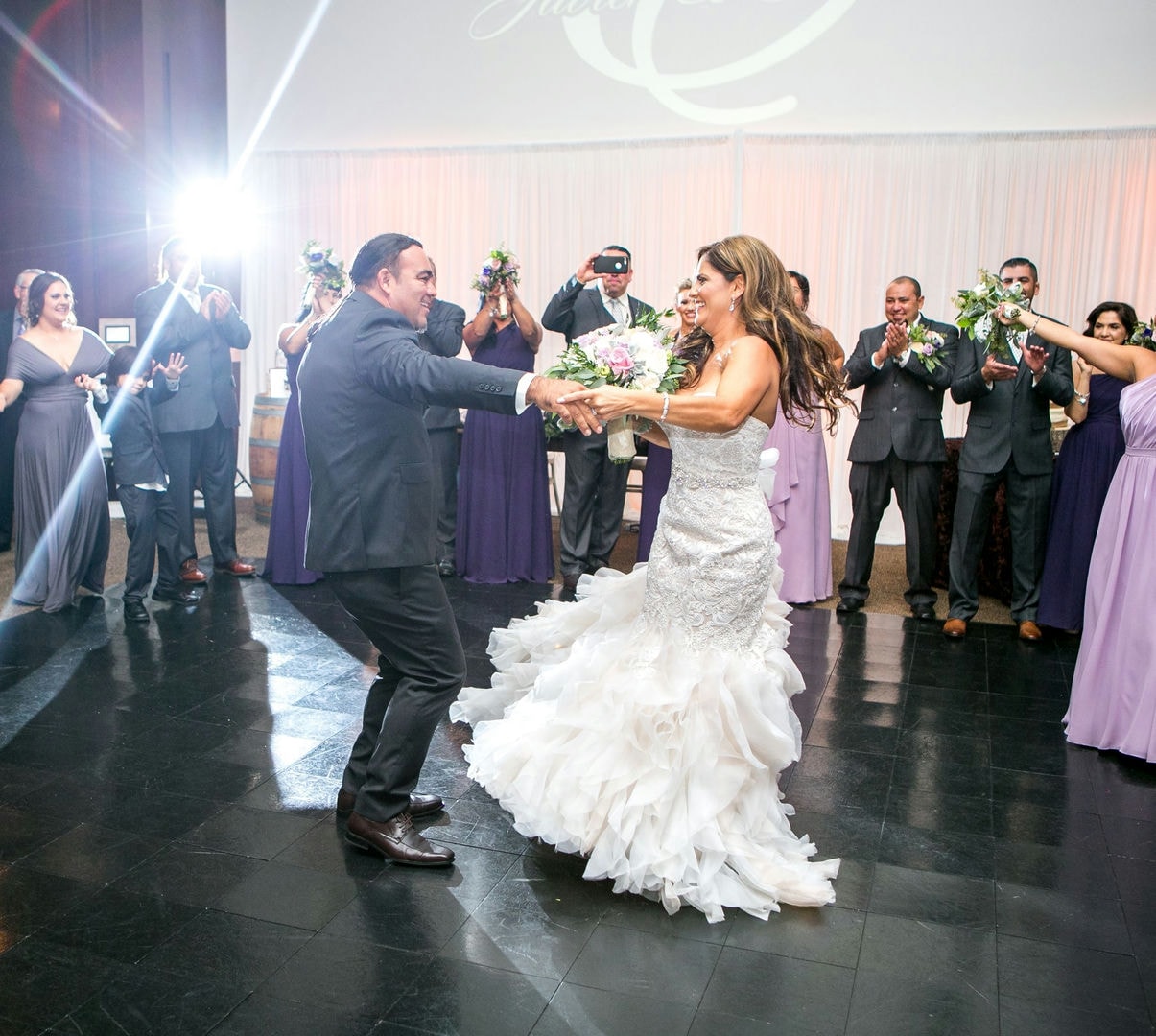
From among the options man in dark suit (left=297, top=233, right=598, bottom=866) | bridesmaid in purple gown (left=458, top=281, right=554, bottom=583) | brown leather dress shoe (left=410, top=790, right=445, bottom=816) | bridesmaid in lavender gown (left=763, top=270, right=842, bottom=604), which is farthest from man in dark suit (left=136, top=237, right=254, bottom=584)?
man in dark suit (left=297, top=233, right=598, bottom=866)

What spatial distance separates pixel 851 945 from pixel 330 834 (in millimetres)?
1605

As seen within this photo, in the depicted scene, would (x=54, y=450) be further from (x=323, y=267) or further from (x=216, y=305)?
(x=323, y=267)

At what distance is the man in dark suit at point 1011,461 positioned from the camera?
606cm

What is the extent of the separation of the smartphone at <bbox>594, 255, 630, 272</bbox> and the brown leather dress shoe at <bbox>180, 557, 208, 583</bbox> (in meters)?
3.00

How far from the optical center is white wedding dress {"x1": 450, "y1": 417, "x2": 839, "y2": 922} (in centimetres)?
316

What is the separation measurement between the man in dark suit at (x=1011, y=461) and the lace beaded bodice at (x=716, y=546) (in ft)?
9.94

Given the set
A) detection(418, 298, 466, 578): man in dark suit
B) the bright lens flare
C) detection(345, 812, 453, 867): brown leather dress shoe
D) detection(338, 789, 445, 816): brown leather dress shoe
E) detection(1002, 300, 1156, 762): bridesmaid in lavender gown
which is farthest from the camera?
the bright lens flare

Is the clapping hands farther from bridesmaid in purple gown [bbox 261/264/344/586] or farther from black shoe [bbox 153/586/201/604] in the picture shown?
black shoe [bbox 153/586/201/604]

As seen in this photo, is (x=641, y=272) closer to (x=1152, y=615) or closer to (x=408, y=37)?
(x=408, y=37)

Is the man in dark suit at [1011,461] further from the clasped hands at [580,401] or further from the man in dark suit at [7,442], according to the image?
the man in dark suit at [7,442]

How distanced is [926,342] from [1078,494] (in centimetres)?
114

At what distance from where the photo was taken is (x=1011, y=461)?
622 centimetres

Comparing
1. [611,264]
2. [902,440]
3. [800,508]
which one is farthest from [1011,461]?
[611,264]

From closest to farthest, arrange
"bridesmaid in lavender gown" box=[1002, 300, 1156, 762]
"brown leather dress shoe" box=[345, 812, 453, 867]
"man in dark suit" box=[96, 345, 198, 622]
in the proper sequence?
"brown leather dress shoe" box=[345, 812, 453, 867]
"bridesmaid in lavender gown" box=[1002, 300, 1156, 762]
"man in dark suit" box=[96, 345, 198, 622]
